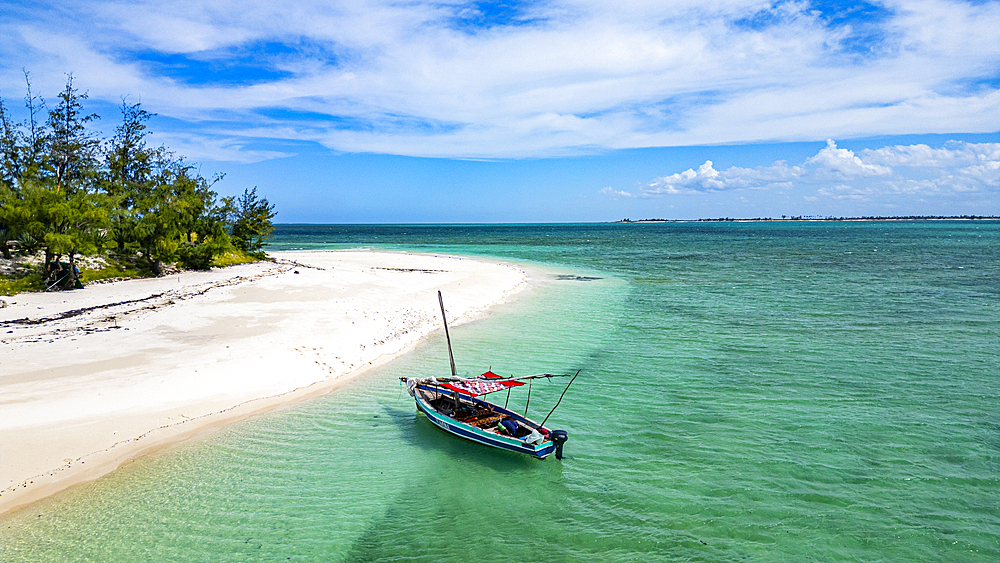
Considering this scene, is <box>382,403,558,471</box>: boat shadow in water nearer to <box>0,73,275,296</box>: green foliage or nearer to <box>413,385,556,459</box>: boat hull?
<box>413,385,556,459</box>: boat hull

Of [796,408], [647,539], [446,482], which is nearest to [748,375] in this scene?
[796,408]

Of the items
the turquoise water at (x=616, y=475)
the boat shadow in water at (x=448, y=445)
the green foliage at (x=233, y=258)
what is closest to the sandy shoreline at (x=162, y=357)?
the turquoise water at (x=616, y=475)

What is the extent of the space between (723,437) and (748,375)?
6203 mm

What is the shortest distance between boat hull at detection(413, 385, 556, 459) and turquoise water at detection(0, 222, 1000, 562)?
0.44 meters

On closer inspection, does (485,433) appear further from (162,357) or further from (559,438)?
(162,357)

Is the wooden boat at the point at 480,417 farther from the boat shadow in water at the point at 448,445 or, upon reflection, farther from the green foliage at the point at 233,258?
the green foliage at the point at 233,258

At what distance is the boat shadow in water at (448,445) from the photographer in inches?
525

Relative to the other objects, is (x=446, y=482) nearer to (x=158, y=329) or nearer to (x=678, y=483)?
(x=678, y=483)

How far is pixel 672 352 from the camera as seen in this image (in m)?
23.0

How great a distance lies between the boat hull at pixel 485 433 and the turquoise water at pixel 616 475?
17.4 inches

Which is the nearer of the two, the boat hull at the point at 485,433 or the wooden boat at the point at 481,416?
the boat hull at the point at 485,433

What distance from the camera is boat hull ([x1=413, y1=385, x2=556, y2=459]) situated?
12.6m

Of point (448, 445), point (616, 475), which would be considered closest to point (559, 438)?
point (616, 475)

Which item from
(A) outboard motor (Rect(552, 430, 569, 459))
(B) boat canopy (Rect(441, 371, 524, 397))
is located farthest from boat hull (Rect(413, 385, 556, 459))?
(B) boat canopy (Rect(441, 371, 524, 397))
